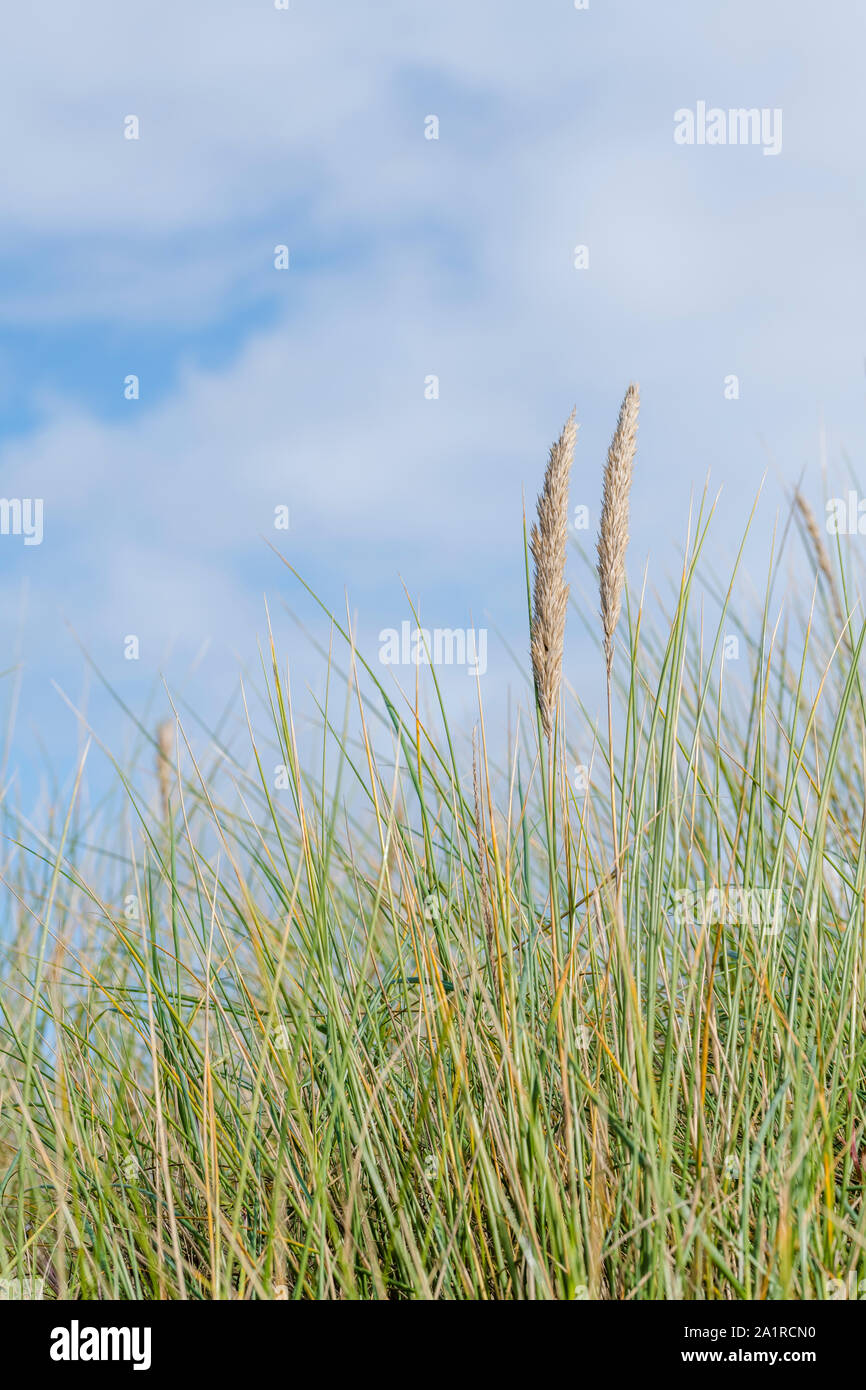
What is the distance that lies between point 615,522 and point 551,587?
0.67 feet

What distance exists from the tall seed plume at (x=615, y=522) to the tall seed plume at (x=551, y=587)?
0.11m

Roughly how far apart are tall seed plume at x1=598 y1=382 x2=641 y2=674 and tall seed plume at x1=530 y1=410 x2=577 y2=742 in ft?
0.37

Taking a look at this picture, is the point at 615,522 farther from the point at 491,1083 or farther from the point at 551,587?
the point at 491,1083

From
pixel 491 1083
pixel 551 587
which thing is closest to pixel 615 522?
pixel 551 587

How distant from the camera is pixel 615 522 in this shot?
1688 mm

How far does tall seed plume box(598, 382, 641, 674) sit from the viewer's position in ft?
5.49

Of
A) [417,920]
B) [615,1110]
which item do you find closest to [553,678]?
[417,920]

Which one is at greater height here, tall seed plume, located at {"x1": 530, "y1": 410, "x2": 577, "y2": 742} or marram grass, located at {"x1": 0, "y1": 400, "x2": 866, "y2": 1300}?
tall seed plume, located at {"x1": 530, "y1": 410, "x2": 577, "y2": 742}

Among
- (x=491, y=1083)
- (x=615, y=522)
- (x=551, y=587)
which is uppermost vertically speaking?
(x=615, y=522)

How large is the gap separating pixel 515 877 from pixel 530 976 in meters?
0.38

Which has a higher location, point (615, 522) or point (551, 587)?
point (615, 522)

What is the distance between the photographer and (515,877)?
6.38 feet

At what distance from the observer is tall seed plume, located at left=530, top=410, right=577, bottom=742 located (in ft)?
5.22
